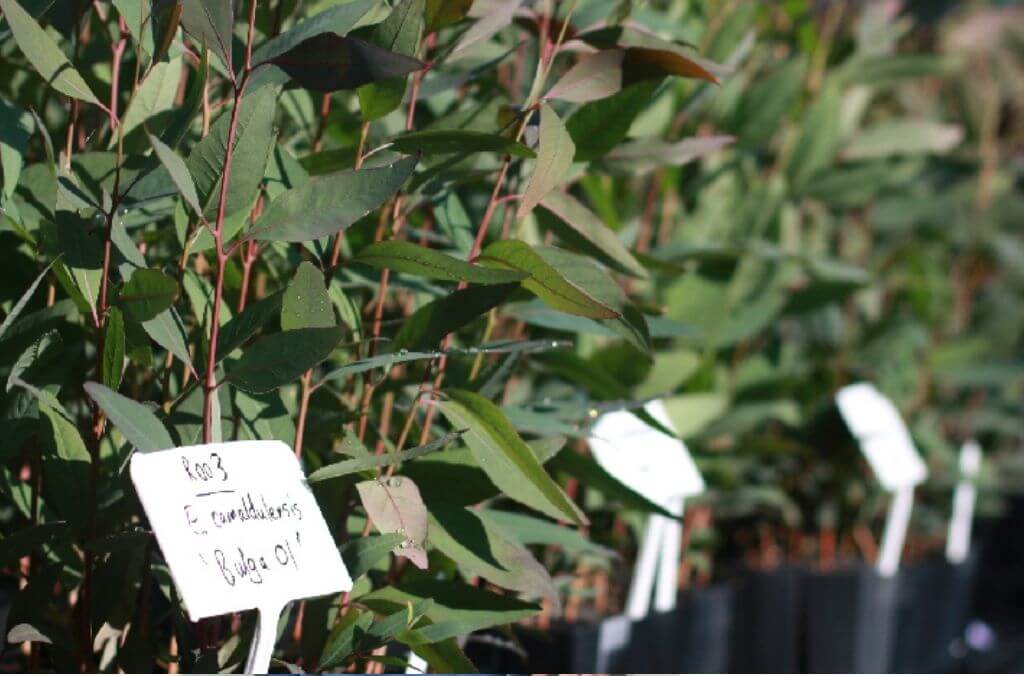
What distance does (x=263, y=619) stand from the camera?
74 cm

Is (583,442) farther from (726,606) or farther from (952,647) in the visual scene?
(952,647)

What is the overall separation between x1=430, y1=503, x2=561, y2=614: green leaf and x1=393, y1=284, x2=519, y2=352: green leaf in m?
0.13

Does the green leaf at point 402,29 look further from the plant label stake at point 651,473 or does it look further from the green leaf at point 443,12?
the plant label stake at point 651,473

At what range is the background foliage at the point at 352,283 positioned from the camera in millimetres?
780

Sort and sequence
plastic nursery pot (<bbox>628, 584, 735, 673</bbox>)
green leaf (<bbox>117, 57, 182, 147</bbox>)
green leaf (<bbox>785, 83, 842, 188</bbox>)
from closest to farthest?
green leaf (<bbox>117, 57, 182, 147</bbox>), plastic nursery pot (<bbox>628, 584, 735, 673</bbox>), green leaf (<bbox>785, 83, 842, 188</bbox>)

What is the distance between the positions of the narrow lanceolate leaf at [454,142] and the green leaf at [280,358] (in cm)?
14

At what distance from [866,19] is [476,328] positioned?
925 millimetres

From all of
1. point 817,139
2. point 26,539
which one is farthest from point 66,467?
point 817,139

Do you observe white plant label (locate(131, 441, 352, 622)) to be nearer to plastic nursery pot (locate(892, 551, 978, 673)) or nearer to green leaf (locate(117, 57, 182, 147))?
green leaf (locate(117, 57, 182, 147))

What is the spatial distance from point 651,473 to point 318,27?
2.14 ft

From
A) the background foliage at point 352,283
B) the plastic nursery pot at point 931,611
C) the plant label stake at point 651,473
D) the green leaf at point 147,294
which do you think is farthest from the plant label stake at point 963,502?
the green leaf at point 147,294

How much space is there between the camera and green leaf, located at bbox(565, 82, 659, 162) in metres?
1.00

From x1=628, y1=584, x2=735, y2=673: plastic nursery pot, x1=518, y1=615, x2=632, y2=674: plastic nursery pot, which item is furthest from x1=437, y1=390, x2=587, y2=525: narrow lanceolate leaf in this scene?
x1=628, y1=584, x2=735, y2=673: plastic nursery pot

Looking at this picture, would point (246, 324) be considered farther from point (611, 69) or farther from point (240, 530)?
point (611, 69)
